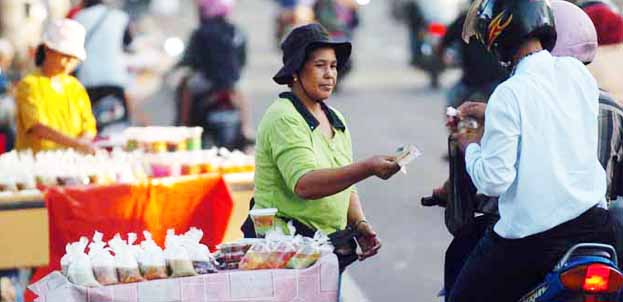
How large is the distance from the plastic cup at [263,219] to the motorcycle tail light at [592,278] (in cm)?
134

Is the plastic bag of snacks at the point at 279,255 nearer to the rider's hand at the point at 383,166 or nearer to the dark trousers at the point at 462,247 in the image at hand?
the rider's hand at the point at 383,166

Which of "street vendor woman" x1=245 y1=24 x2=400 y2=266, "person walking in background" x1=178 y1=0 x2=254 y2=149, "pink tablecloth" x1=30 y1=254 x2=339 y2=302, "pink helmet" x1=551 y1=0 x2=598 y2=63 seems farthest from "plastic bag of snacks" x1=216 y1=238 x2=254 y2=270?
"person walking in background" x1=178 y1=0 x2=254 y2=149

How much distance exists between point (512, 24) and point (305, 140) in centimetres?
112

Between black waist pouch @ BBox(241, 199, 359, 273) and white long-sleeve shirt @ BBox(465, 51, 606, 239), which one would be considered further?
black waist pouch @ BBox(241, 199, 359, 273)

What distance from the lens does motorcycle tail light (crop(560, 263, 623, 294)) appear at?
593 cm

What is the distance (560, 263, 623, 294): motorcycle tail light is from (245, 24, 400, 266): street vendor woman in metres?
1.17

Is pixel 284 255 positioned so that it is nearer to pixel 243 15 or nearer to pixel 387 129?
pixel 387 129

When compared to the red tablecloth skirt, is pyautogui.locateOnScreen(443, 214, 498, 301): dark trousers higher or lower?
higher

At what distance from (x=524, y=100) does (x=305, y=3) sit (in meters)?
22.6

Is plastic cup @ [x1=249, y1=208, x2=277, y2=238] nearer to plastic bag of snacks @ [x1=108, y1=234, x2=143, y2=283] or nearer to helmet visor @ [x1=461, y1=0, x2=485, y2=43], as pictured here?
plastic bag of snacks @ [x1=108, y1=234, x2=143, y2=283]

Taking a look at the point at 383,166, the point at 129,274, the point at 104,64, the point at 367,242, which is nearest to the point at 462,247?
the point at 367,242

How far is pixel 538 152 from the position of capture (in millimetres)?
5945

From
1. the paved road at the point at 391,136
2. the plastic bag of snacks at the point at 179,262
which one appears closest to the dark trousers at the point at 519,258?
the plastic bag of snacks at the point at 179,262

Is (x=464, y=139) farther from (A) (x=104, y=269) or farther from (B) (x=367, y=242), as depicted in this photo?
(A) (x=104, y=269)
